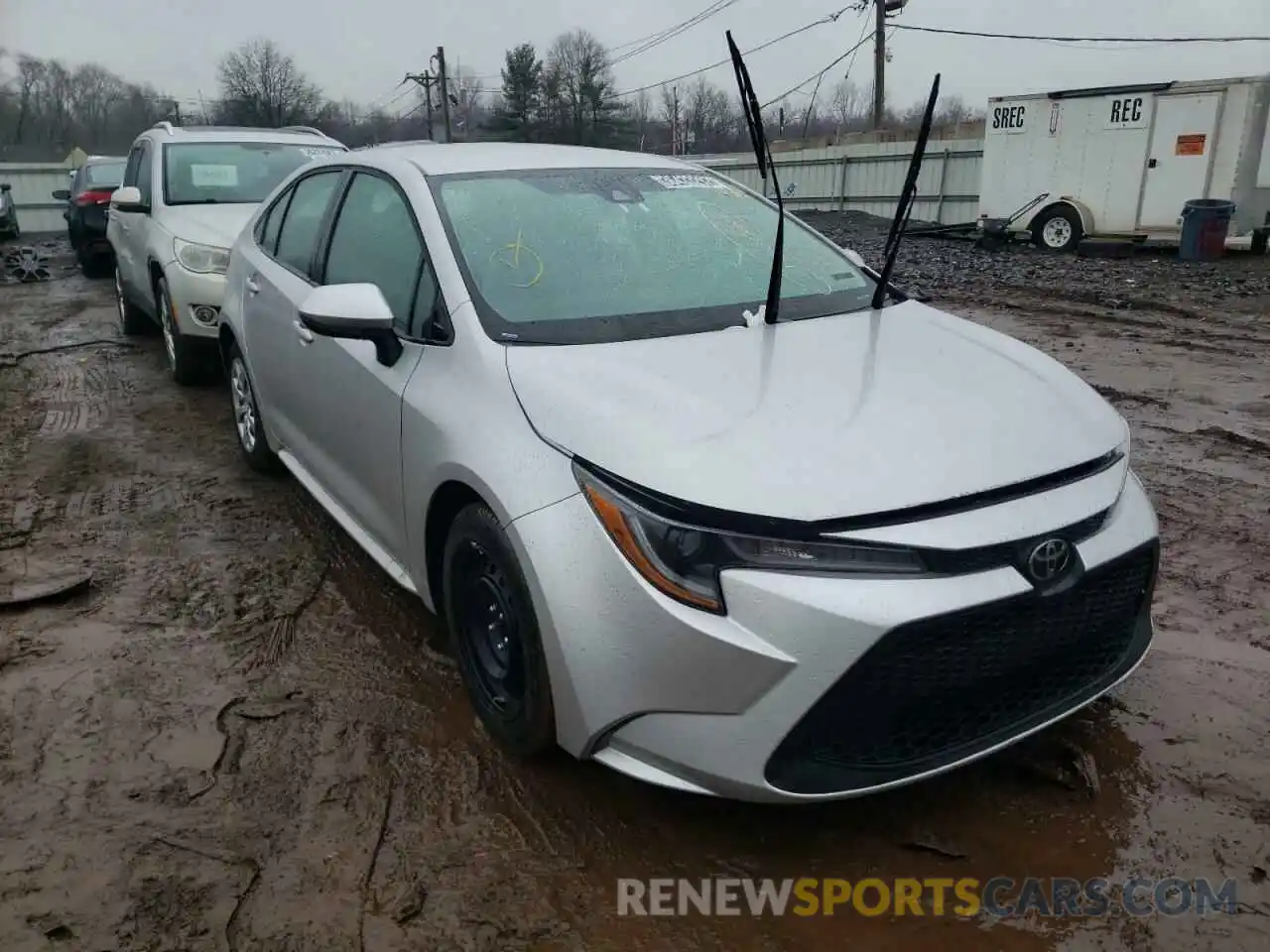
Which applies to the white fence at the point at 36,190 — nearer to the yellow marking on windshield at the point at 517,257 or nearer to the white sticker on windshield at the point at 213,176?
the white sticker on windshield at the point at 213,176

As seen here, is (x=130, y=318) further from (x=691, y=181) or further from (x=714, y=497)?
(x=714, y=497)

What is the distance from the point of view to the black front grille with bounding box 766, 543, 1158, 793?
2012mm

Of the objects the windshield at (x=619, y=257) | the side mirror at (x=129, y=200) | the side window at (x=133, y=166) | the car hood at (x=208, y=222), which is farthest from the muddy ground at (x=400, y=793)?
the side window at (x=133, y=166)

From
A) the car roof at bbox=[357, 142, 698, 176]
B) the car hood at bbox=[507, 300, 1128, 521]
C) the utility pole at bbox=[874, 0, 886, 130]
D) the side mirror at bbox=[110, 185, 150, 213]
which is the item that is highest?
the utility pole at bbox=[874, 0, 886, 130]

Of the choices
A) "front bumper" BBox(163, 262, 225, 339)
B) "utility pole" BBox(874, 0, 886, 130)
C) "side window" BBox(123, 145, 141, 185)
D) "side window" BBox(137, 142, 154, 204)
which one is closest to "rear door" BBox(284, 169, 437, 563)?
"front bumper" BBox(163, 262, 225, 339)

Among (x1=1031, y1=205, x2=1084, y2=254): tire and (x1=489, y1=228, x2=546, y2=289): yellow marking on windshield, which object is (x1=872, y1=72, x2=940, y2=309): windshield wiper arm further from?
(x1=1031, y1=205, x2=1084, y2=254): tire

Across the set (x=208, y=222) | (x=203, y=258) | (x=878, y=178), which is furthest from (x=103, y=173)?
(x=878, y=178)

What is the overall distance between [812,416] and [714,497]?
0.41 meters

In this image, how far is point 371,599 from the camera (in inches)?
148

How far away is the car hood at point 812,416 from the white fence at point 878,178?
19.2 meters

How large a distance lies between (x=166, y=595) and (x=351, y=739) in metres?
1.39

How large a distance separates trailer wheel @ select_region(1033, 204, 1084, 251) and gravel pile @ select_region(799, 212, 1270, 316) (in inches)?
10.2

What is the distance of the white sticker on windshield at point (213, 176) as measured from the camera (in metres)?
7.36

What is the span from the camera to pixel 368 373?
10.3 feet
